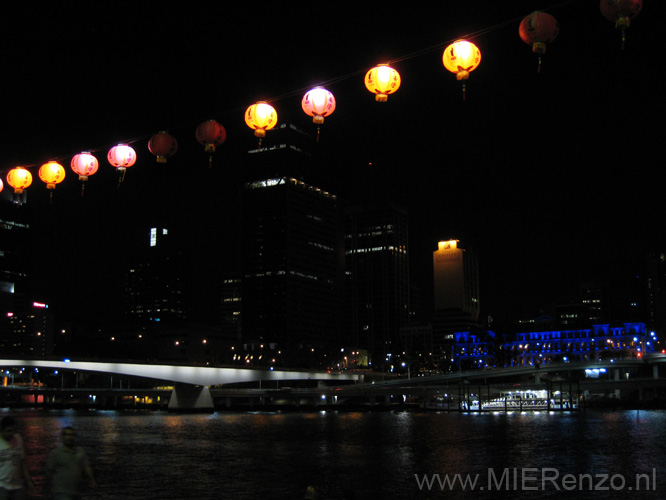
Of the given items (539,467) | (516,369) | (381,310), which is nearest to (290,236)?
(381,310)

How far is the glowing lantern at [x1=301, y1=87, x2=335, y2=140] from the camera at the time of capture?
19.6m

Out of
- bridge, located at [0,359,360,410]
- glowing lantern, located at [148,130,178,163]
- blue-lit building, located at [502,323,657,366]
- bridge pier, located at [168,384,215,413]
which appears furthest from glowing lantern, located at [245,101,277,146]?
blue-lit building, located at [502,323,657,366]

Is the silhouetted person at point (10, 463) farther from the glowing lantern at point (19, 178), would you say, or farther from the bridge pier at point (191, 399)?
the bridge pier at point (191, 399)

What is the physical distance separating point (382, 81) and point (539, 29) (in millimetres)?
4490

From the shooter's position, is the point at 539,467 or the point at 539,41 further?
the point at 539,467

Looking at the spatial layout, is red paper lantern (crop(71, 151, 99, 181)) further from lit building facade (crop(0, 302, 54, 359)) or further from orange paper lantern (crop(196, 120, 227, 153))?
lit building facade (crop(0, 302, 54, 359))

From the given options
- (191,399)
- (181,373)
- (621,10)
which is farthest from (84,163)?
(191,399)

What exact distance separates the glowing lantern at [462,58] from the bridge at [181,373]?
59182 millimetres

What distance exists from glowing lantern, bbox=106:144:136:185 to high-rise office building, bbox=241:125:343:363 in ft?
450

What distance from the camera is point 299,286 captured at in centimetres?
17412

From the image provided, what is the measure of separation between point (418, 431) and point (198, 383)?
116 ft

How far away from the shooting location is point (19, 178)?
74.2 ft

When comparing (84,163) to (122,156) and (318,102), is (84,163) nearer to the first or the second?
(122,156)

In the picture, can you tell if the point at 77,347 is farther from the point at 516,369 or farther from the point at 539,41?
the point at 539,41
